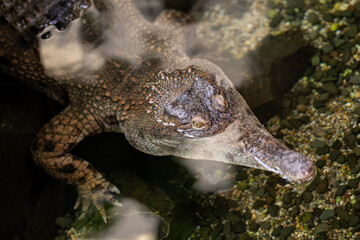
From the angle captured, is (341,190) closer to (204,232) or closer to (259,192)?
(259,192)

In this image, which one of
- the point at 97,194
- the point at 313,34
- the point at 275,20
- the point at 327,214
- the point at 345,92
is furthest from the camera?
the point at 275,20

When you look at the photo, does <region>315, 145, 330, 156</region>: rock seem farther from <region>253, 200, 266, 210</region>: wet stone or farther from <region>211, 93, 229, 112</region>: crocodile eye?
<region>211, 93, 229, 112</region>: crocodile eye

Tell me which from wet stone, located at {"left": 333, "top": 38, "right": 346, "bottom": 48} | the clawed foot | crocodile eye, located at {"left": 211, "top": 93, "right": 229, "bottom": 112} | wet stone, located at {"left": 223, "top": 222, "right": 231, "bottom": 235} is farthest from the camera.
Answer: wet stone, located at {"left": 333, "top": 38, "right": 346, "bottom": 48}

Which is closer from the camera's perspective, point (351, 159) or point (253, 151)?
point (253, 151)

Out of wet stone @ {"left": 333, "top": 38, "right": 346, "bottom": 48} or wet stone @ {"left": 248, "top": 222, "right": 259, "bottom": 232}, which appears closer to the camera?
wet stone @ {"left": 248, "top": 222, "right": 259, "bottom": 232}

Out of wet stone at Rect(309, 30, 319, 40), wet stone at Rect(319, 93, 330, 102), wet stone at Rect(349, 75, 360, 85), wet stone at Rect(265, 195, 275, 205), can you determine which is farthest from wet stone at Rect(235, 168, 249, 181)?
wet stone at Rect(309, 30, 319, 40)

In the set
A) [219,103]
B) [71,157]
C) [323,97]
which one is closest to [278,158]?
[219,103]

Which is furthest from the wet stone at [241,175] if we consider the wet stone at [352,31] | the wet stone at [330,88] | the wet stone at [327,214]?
the wet stone at [352,31]
